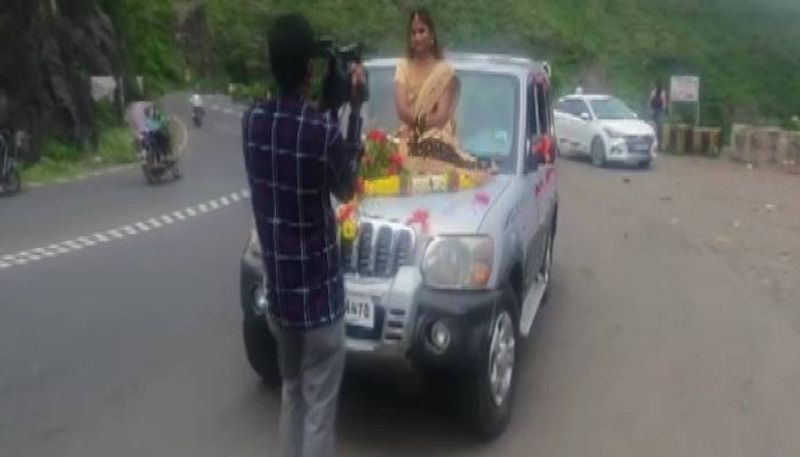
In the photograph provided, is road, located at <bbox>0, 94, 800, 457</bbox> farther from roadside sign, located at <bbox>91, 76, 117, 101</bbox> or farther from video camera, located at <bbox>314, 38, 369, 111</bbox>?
roadside sign, located at <bbox>91, 76, 117, 101</bbox>

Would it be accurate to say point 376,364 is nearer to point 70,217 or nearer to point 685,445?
point 685,445

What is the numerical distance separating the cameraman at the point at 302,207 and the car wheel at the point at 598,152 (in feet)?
83.2

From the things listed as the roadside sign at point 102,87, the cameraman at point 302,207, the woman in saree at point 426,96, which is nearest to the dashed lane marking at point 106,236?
the woman in saree at point 426,96

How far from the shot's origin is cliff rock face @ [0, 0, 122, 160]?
95.6ft

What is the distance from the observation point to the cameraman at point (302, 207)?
4.84 metres

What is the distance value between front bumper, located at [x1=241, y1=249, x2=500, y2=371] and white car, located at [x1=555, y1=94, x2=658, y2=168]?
22183mm

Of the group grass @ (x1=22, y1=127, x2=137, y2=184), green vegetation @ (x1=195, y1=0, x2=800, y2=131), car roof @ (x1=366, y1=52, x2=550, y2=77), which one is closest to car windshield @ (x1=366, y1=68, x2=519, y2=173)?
car roof @ (x1=366, y1=52, x2=550, y2=77)

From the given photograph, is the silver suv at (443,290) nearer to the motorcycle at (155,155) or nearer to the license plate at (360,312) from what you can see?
the license plate at (360,312)

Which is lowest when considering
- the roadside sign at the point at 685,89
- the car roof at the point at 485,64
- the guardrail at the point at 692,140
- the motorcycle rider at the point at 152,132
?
the guardrail at the point at 692,140

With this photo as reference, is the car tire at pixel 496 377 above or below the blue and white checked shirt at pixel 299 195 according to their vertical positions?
below

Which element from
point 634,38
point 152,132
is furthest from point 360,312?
point 634,38

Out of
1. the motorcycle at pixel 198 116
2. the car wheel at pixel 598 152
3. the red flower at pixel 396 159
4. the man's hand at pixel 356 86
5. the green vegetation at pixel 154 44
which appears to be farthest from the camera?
the green vegetation at pixel 154 44

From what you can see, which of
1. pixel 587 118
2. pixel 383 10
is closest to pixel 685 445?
pixel 587 118

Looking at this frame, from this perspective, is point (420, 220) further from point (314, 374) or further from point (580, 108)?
point (580, 108)
